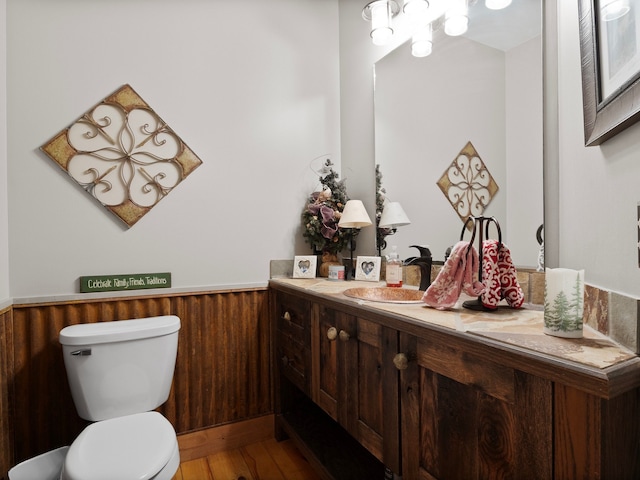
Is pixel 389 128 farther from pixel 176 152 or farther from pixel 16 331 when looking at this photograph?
pixel 16 331

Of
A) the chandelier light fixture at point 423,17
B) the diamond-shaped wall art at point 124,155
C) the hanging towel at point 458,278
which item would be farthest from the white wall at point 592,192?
the diamond-shaped wall art at point 124,155

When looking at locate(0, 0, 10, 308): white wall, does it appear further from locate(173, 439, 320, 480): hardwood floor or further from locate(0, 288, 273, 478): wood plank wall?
Answer: locate(173, 439, 320, 480): hardwood floor

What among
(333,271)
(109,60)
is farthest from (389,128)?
(109,60)

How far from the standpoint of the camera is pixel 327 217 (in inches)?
80.9

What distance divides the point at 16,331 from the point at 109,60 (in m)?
1.34

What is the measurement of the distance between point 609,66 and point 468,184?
2.27 ft

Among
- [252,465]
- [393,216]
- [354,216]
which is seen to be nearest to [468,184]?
[393,216]

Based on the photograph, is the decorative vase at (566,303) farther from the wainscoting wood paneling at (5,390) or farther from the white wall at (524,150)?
the wainscoting wood paneling at (5,390)

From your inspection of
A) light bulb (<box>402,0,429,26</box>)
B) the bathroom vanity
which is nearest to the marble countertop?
the bathroom vanity

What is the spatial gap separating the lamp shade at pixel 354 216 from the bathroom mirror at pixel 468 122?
0.55 feet

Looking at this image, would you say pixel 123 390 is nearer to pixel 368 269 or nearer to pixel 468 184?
pixel 368 269

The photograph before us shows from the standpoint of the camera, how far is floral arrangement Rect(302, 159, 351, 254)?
2.07 m

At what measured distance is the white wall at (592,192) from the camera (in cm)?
75

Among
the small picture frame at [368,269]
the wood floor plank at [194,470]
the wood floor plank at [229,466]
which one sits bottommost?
the wood floor plank at [194,470]
